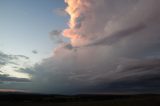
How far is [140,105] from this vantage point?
79375 millimetres

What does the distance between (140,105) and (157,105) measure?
21.5 ft

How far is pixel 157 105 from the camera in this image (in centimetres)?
7919
